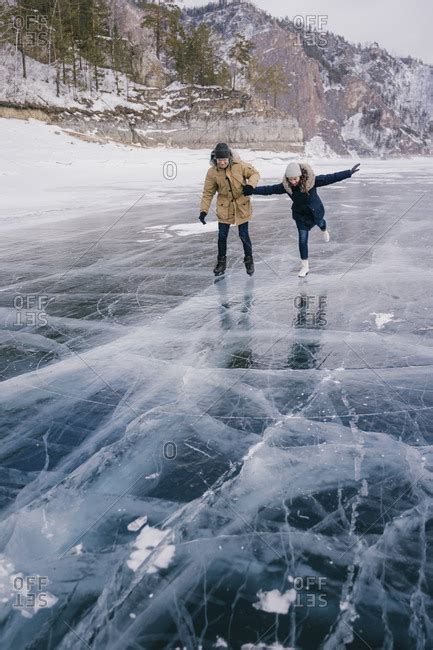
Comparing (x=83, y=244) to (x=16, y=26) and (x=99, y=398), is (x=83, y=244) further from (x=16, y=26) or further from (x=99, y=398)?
(x=16, y=26)

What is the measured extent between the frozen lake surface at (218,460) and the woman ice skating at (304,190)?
60 centimetres

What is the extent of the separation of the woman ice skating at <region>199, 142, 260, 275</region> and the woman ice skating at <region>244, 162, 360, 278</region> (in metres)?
0.13

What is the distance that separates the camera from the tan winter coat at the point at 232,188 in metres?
5.70

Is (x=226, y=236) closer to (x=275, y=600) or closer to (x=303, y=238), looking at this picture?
(x=303, y=238)

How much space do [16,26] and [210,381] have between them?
49365mm

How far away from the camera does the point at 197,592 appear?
181cm

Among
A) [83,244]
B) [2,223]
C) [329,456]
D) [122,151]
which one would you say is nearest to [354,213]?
[83,244]

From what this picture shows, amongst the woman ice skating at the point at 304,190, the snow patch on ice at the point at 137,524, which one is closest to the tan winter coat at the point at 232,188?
the woman ice skating at the point at 304,190

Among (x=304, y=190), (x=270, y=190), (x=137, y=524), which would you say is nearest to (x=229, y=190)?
(x=270, y=190)

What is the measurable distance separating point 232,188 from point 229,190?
6 cm

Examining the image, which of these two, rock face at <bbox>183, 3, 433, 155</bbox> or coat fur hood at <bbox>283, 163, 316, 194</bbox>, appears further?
rock face at <bbox>183, 3, 433, 155</bbox>

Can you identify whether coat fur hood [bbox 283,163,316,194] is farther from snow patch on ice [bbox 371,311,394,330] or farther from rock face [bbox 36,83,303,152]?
rock face [bbox 36,83,303,152]

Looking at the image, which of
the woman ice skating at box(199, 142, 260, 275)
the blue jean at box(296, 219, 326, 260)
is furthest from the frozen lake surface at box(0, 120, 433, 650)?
the woman ice skating at box(199, 142, 260, 275)

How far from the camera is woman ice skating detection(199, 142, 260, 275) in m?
5.62
